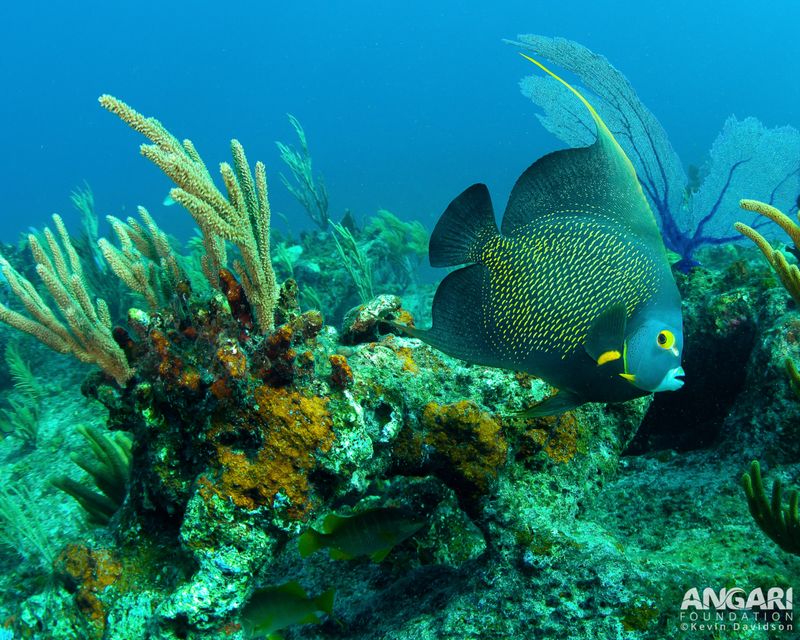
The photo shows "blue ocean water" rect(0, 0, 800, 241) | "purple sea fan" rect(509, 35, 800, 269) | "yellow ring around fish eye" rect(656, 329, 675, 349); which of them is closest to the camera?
"yellow ring around fish eye" rect(656, 329, 675, 349)

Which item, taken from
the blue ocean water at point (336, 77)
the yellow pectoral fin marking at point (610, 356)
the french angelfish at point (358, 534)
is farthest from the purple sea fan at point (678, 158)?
the blue ocean water at point (336, 77)

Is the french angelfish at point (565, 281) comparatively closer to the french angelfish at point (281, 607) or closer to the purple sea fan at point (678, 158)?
the french angelfish at point (281, 607)

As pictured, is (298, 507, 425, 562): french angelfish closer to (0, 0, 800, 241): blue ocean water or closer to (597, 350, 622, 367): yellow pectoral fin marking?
(597, 350, 622, 367): yellow pectoral fin marking

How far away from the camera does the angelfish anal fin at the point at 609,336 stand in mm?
1273

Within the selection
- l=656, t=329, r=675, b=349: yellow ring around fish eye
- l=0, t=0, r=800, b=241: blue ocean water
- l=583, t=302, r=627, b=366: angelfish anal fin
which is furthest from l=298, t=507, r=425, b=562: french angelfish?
l=0, t=0, r=800, b=241: blue ocean water

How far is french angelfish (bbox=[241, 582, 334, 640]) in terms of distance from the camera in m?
1.76

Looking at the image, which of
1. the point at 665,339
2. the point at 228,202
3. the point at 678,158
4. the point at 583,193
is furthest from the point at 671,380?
the point at 678,158

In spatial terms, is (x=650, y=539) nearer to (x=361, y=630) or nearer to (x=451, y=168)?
(x=361, y=630)

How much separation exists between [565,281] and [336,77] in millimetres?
132541

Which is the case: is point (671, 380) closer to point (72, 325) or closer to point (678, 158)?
point (678, 158)

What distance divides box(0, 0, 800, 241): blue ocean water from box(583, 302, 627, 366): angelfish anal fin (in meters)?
56.2

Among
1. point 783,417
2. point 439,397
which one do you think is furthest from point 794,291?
point 439,397

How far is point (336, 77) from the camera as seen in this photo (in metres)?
117

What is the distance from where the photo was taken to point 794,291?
236cm
